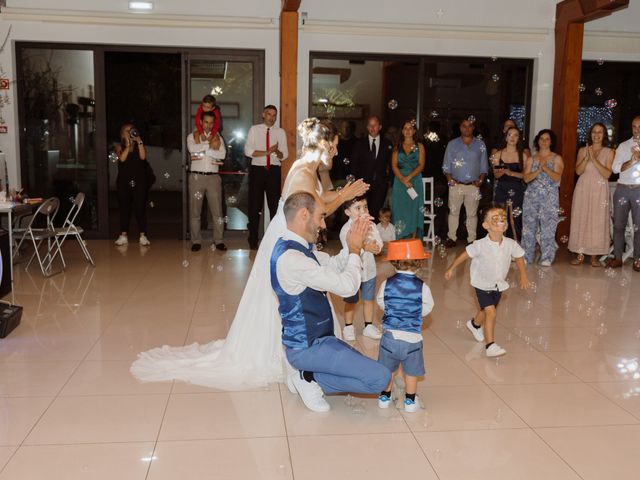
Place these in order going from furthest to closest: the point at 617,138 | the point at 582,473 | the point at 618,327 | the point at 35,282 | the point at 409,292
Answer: the point at 617,138 < the point at 35,282 < the point at 618,327 < the point at 409,292 < the point at 582,473

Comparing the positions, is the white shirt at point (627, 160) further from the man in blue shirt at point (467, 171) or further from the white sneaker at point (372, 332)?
the white sneaker at point (372, 332)

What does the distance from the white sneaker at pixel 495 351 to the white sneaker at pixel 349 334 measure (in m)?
0.97

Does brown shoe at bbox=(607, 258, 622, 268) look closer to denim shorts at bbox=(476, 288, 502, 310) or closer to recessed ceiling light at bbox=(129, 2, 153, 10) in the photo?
denim shorts at bbox=(476, 288, 502, 310)

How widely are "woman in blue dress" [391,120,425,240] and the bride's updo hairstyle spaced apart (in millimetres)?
5041

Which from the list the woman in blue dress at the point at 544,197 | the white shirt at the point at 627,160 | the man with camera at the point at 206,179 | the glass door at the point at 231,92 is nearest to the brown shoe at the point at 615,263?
the woman in blue dress at the point at 544,197

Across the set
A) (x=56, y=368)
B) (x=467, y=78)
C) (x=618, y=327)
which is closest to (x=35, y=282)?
(x=56, y=368)

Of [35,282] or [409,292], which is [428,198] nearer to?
[35,282]

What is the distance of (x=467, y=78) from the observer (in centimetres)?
1059

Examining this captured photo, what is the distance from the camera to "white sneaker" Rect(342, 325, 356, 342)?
5105mm

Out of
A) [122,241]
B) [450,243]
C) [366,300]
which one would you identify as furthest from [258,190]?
[366,300]

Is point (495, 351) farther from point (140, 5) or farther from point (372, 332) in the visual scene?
point (140, 5)

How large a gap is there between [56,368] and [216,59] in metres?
6.52

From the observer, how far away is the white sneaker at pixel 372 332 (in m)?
5.15

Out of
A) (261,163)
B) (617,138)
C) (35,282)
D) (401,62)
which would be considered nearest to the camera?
(35,282)
